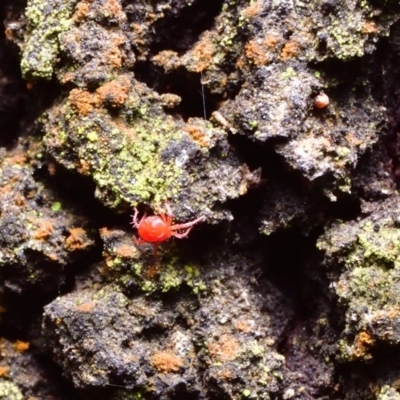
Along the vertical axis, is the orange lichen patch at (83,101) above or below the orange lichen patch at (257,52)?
below

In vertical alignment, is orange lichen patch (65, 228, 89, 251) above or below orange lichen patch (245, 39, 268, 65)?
below

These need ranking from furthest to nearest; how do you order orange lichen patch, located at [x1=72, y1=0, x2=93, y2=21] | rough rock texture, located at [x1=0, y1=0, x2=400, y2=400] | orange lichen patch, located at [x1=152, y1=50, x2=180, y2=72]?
orange lichen patch, located at [x1=152, y1=50, x2=180, y2=72] → orange lichen patch, located at [x1=72, y1=0, x2=93, y2=21] → rough rock texture, located at [x1=0, y1=0, x2=400, y2=400]

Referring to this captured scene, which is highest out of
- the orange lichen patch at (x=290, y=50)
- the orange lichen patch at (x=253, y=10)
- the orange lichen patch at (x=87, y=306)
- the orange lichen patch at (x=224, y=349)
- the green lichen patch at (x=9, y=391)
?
the orange lichen patch at (x=253, y=10)

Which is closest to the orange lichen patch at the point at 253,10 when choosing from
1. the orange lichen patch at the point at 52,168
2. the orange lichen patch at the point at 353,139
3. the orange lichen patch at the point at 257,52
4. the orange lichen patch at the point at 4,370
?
the orange lichen patch at the point at 257,52

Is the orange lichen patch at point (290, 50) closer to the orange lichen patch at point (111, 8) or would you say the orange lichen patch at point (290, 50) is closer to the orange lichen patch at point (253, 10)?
the orange lichen patch at point (253, 10)

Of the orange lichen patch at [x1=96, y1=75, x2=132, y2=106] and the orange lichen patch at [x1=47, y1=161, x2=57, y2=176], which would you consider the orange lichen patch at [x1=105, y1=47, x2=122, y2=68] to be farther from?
the orange lichen patch at [x1=47, y1=161, x2=57, y2=176]

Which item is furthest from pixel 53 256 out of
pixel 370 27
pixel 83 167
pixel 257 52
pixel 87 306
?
pixel 370 27

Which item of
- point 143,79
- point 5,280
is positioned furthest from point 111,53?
point 5,280

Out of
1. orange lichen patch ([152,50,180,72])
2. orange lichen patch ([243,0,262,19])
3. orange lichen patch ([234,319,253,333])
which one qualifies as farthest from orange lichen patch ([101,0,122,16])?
orange lichen patch ([234,319,253,333])
